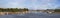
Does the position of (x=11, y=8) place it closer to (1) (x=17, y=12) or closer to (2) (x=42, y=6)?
(1) (x=17, y=12)

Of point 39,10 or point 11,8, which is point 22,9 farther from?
point 39,10

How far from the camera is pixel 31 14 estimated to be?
3.91ft

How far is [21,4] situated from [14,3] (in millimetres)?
139

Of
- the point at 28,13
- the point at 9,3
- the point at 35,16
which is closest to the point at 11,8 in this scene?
the point at 9,3

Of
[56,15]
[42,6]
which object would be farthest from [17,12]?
[56,15]

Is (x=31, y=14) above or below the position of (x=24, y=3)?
below

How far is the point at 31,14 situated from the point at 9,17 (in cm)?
46

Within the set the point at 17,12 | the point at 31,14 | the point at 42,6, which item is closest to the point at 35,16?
the point at 31,14

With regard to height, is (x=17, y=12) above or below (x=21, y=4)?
below

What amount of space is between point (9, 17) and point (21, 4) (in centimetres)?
38

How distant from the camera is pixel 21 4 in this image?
115 cm

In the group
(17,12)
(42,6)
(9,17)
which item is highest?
(42,6)

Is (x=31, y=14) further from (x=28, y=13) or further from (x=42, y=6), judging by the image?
(x=42, y=6)

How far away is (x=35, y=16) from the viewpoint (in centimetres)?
123
